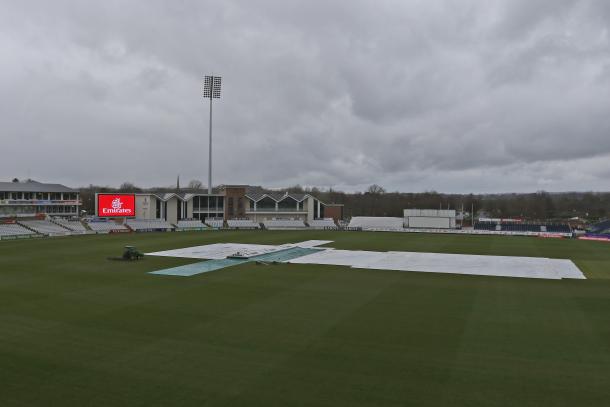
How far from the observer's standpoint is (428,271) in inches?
1266

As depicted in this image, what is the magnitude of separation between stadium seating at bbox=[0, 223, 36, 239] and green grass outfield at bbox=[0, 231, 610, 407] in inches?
1453

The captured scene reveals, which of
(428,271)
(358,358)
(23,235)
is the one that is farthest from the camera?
(23,235)

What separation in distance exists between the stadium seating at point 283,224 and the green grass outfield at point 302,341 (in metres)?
54.3

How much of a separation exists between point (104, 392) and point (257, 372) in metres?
3.97

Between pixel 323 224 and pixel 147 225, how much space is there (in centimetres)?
3288

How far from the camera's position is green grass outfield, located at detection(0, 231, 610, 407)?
36.9ft

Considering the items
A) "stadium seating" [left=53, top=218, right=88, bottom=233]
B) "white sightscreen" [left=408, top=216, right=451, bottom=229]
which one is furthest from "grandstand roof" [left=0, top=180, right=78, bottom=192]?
"white sightscreen" [left=408, top=216, right=451, bottom=229]

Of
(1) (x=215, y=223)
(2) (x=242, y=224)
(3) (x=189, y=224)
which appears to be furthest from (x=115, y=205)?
(2) (x=242, y=224)

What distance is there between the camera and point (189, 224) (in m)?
78.6

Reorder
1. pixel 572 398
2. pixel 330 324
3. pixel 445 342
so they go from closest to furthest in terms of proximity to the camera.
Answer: pixel 572 398 < pixel 445 342 < pixel 330 324

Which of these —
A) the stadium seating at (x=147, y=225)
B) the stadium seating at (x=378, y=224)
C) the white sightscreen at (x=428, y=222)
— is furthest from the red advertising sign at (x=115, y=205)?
the white sightscreen at (x=428, y=222)

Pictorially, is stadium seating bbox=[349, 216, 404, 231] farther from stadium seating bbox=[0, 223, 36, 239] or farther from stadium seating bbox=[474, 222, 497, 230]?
stadium seating bbox=[0, 223, 36, 239]

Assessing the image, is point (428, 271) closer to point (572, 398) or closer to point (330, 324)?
point (330, 324)

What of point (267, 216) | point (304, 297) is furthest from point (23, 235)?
point (304, 297)
